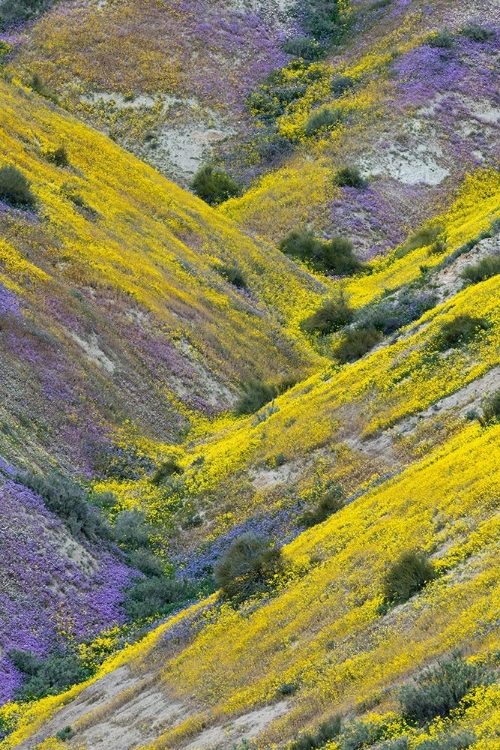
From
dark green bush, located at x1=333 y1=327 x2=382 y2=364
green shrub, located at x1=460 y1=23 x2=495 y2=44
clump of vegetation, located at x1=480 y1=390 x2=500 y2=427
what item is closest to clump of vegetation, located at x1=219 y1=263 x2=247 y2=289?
dark green bush, located at x1=333 y1=327 x2=382 y2=364

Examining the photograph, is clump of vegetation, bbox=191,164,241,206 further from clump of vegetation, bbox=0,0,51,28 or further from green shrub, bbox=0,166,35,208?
green shrub, bbox=0,166,35,208

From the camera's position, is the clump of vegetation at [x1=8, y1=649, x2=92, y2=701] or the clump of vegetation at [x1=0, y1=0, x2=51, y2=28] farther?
the clump of vegetation at [x1=0, y1=0, x2=51, y2=28]

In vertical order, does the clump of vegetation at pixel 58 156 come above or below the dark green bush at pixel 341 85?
above

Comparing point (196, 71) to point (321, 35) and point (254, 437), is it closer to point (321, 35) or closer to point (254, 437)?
point (321, 35)

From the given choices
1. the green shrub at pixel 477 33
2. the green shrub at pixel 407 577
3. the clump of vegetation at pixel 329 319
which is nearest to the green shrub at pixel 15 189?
the clump of vegetation at pixel 329 319

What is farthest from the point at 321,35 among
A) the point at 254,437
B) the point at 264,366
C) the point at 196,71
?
the point at 254,437

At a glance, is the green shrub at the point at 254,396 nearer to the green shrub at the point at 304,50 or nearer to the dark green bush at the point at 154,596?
the dark green bush at the point at 154,596
